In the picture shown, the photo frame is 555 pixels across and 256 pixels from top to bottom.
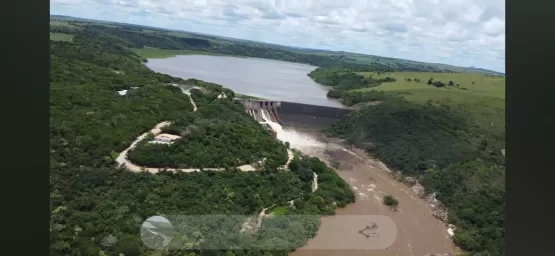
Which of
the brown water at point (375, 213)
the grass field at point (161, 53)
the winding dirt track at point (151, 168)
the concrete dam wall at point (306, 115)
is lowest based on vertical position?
the brown water at point (375, 213)

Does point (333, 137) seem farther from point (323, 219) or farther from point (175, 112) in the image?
point (175, 112)

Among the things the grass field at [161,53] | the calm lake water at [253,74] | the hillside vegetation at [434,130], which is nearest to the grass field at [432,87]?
the hillside vegetation at [434,130]

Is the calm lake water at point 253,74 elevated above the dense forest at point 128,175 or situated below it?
above

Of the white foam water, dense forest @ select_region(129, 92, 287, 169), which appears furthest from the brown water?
dense forest @ select_region(129, 92, 287, 169)

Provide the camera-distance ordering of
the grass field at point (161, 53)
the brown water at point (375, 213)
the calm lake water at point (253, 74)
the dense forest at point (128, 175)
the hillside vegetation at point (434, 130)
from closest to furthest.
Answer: the dense forest at point (128, 175)
the brown water at point (375, 213)
the hillside vegetation at point (434, 130)
the calm lake water at point (253, 74)
the grass field at point (161, 53)

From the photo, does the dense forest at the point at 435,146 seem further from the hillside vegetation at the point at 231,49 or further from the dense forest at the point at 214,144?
the dense forest at the point at 214,144
